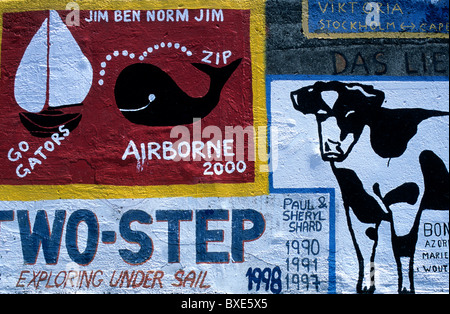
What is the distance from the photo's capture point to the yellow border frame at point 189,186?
141 inches

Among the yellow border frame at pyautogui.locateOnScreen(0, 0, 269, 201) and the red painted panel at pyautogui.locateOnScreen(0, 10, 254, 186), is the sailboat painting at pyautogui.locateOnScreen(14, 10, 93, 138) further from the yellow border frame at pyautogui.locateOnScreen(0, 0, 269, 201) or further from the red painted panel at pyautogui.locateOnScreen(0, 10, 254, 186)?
the yellow border frame at pyautogui.locateOnScreen(0, 0, 269, 201)

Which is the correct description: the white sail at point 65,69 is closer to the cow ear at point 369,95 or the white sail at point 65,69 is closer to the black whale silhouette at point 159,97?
the black whale silhouette at point 159,97

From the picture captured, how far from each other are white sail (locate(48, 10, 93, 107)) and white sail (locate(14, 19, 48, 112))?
7cm

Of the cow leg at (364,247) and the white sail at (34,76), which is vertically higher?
the white sail at (34,76)

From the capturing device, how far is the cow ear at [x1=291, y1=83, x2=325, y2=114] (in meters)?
3.63

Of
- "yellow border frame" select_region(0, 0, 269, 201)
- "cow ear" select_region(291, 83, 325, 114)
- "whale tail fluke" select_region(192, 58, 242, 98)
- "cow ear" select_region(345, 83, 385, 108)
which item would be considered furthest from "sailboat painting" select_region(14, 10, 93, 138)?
"cow ear" select_region(345, 83, 385, 108)

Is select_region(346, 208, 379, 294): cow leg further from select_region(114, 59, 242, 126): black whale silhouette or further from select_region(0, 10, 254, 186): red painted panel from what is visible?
select_region(114, 59, 242, 126): black whale silhouette

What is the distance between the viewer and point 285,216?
3576 mm

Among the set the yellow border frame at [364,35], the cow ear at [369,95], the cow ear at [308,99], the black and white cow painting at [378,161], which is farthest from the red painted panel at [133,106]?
the cow ear at [369,95]

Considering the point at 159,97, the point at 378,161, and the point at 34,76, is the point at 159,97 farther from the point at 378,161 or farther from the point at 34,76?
the point at 378,161

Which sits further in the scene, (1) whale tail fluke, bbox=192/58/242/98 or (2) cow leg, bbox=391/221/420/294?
(1) whale tail fluke, bbox=192/58/242/98

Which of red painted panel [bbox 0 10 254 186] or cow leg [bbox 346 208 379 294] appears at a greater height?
red painted panel [bbox 0 10 254 186]

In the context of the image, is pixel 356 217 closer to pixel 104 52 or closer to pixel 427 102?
pixel 427 102
